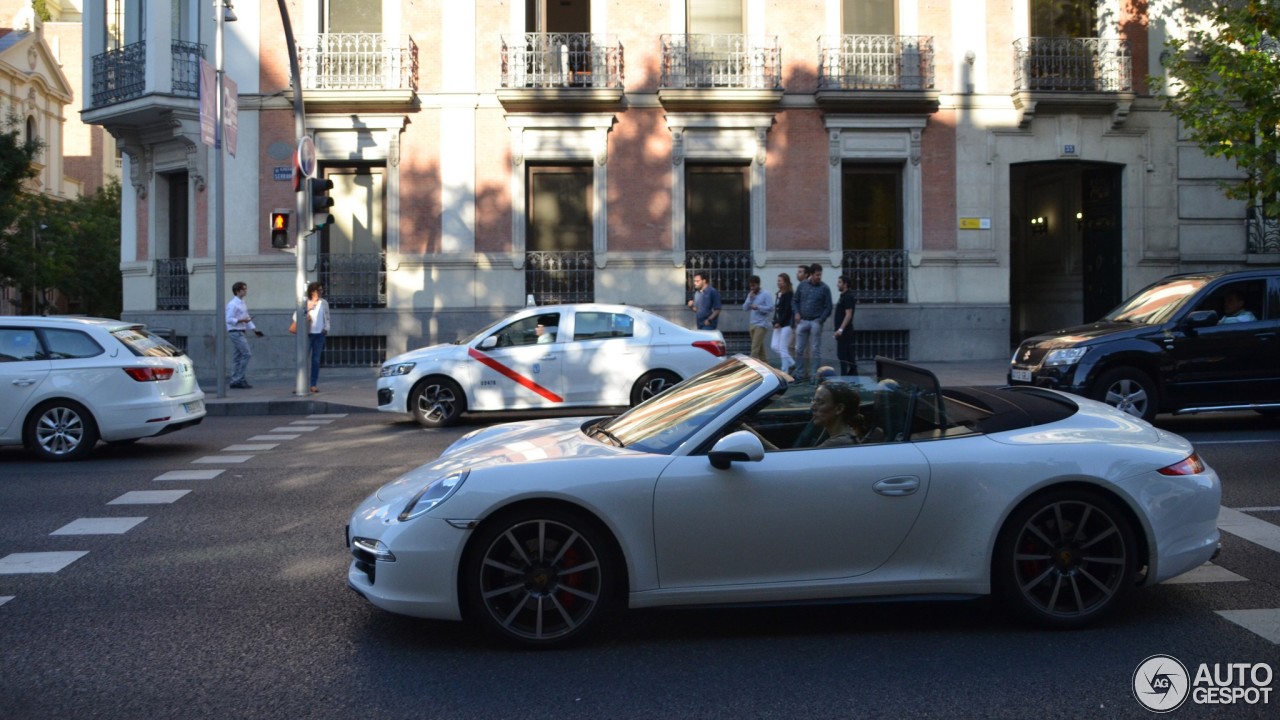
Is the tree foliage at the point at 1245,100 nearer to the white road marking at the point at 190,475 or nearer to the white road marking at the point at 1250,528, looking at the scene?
the white road marking at the point at 1250,528

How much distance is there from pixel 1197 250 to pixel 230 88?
746 inches

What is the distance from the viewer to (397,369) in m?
14.2

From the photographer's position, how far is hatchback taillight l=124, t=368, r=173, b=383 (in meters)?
11.3

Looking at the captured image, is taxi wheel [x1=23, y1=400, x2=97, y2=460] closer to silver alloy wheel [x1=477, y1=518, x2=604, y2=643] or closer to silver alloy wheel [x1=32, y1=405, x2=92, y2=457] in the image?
silver alloy wheel [x1=32, y1=405, x2=92, y2=457]

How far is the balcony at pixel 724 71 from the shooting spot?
2228cm

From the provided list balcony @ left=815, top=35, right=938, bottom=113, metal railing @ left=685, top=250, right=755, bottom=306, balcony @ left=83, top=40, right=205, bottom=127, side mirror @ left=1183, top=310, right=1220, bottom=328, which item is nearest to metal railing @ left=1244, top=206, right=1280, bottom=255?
balcony @ left=815, top=35, right=938, bottom=113

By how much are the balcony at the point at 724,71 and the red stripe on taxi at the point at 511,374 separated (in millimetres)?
9909

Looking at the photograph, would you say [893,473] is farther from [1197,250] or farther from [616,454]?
[1197,250]

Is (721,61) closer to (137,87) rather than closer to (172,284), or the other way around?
(137,87)

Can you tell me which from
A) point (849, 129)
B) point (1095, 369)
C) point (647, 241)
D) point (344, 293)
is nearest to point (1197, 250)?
point (849, 129)

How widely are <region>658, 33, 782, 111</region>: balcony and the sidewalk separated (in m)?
6.39

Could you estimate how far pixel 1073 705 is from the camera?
430 centimetres

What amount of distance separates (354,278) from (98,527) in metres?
15.3

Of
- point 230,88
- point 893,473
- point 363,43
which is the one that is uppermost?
point 363,43
